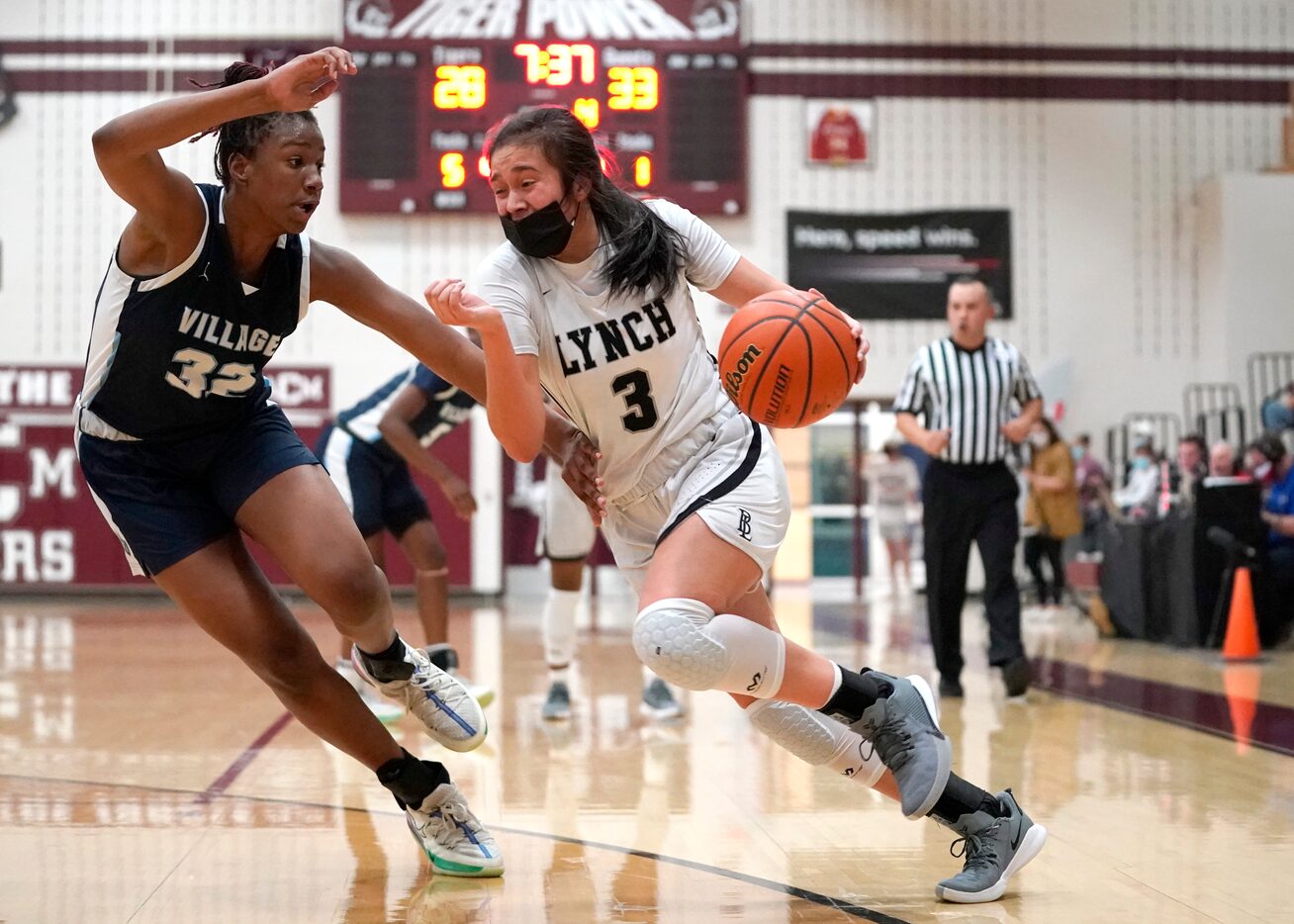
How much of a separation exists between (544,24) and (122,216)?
5.17 metres

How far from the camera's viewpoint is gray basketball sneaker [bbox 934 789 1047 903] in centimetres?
300

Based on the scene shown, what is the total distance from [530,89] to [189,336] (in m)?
11.1

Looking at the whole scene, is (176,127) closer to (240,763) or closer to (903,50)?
(240,763)

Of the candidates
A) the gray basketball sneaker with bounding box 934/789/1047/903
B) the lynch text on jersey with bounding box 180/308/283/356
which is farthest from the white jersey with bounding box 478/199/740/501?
the gray basketball sneaker with bounding box 934/789/1047/903

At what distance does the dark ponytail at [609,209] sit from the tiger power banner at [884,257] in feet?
40.7

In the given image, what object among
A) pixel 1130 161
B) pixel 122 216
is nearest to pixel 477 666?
pixel 122 216

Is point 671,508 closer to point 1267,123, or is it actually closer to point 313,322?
point 313,322

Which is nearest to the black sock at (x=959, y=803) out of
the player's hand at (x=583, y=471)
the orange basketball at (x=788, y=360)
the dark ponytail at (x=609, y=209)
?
the orange basketball at (x=788, y=360)

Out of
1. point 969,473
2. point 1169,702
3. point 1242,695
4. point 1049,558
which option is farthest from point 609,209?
point 1049,558

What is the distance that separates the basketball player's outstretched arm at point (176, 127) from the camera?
2.65 metres

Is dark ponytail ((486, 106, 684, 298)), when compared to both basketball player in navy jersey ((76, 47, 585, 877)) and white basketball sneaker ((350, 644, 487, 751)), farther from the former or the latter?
white basketball sneaker ((350, 644, 487, 751))

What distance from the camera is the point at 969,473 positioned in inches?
259

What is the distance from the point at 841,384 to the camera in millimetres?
3090

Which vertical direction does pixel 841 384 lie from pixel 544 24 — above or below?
below
